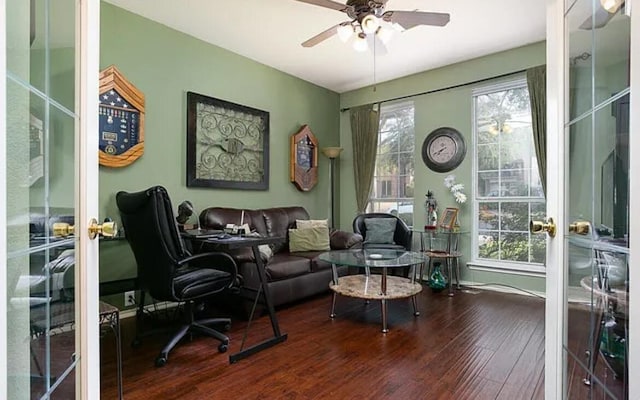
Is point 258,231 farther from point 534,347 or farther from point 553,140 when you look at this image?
point 553,140

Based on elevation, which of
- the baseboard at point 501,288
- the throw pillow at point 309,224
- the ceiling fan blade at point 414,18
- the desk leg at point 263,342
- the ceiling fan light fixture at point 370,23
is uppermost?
the ceiling fan blade at point 414,18

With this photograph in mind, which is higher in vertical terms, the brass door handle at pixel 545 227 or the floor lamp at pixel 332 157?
the floor lamp at pixel 332 157

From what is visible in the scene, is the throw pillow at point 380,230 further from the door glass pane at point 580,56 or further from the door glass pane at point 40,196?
the door glass pane at point 40,196

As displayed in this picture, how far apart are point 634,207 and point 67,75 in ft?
4.63

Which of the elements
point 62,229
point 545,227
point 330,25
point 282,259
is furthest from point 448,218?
point 62,229

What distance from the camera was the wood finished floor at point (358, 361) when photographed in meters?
1.91

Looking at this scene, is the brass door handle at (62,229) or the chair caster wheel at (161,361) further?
the chair caster wheel at (161,361)

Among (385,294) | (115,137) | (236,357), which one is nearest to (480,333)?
(385,294)

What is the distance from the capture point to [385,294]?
292 cm

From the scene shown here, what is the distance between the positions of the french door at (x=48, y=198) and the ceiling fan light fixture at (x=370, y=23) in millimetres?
2018

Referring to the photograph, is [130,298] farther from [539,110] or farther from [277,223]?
[539,110]

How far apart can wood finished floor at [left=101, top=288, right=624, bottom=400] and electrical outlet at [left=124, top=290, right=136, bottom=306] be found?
244 mm

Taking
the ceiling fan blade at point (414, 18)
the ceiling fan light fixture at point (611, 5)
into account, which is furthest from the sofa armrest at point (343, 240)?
the ceiling fan light fixture at point (611, 5)

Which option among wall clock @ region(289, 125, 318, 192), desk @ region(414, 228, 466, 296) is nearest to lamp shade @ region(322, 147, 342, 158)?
wall clock @ region(289, 125, 318, 192)
